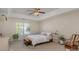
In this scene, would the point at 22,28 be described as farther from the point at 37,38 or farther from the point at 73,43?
the point at 73,43

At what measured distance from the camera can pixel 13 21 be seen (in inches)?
57.6

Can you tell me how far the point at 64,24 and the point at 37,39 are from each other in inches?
21.5

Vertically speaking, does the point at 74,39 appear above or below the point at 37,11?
below

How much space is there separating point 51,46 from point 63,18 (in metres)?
0.54

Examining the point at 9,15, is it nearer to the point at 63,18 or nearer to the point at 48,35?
the point at 48,35

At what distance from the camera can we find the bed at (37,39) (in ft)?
4.90

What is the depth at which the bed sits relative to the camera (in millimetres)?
1493

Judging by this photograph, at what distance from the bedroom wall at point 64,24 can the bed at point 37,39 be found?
13 centimetres

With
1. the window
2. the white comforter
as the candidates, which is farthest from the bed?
the window

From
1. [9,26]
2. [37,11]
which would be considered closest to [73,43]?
[37,11]

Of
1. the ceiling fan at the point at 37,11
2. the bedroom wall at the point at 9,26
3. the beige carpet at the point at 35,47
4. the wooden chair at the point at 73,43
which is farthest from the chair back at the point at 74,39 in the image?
the bedroom wall at the point at 9,26

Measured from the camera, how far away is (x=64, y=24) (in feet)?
4.88

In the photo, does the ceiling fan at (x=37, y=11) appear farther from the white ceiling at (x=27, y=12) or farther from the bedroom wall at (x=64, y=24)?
the bedroom wall at (x=64, y=24)

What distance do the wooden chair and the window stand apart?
2.39 ft
